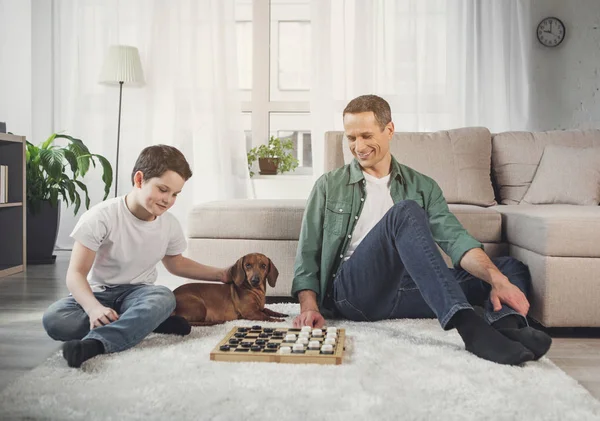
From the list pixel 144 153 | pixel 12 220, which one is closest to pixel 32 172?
pixel 12 220

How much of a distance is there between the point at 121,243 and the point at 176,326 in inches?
11.7

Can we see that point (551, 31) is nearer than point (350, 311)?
No

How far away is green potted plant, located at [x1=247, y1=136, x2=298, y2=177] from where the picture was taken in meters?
4.61

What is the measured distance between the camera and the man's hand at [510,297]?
1811 mm

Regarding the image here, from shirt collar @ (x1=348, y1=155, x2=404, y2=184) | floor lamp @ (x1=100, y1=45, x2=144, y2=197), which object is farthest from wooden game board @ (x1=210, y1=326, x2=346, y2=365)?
floor lamp @ (x1=100, y1=45, x2=144, y2=197)

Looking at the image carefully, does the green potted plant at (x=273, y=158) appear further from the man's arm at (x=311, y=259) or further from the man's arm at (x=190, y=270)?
the man's arm at (x=190, y=270)

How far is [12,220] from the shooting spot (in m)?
3.66

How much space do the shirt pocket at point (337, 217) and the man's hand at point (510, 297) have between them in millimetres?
541

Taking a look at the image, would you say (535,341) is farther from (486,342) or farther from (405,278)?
(405,278)

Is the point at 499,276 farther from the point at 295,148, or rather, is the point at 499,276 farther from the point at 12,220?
the point at 295,148

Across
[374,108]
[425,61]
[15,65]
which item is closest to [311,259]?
[374,108]

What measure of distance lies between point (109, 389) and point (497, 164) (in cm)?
246

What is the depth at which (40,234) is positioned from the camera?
4.09 meters

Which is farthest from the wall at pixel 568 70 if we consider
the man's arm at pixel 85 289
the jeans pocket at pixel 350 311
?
the man's arm at pixel 85 289
